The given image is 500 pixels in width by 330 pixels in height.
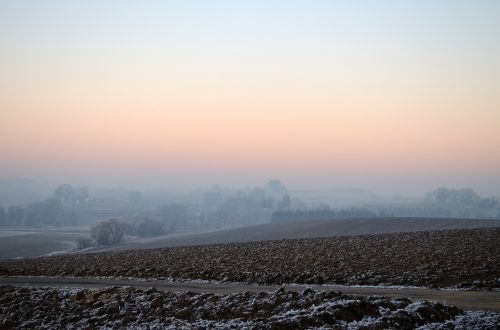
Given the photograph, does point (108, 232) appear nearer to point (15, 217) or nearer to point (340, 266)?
point (15, 217)

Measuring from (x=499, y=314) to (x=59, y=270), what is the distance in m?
29.3

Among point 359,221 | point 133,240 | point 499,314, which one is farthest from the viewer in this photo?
point 133,240

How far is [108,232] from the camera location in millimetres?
111312

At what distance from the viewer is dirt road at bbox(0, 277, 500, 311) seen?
1753 cm

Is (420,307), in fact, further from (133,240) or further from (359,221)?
(133,240)

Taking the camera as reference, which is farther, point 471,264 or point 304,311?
point 471,264

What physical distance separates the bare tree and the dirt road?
79.3m

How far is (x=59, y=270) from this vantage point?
115ft

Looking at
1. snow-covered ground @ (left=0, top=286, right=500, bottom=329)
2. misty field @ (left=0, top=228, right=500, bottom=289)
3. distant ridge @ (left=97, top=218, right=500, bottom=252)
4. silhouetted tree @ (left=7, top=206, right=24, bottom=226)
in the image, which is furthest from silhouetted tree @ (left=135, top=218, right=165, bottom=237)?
snow-covered ground @ (left=0, top=286, right=500, bottom=329)

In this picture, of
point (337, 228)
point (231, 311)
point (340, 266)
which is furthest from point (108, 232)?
point (231, 311)

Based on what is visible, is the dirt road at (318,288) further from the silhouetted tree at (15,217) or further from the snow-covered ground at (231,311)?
the silhouetted tree at (15,217)

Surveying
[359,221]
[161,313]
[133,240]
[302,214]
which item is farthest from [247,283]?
[302,214]

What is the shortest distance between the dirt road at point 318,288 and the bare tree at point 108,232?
79320mm

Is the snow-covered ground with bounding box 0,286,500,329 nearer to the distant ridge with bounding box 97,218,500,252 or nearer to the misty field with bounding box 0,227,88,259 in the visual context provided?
the distant ridge with bounding box 97,218,500,252
